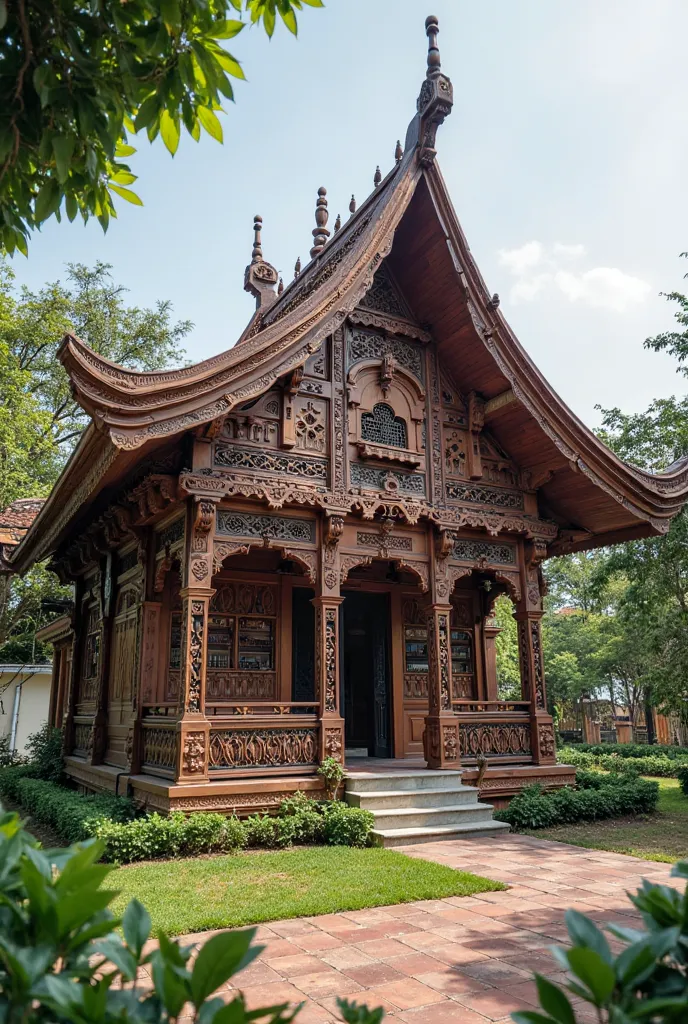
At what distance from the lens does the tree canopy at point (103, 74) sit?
2.92 m

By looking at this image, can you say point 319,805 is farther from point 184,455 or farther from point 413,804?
point 184,455

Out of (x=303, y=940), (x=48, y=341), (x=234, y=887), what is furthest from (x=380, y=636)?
(x=48, y=341)

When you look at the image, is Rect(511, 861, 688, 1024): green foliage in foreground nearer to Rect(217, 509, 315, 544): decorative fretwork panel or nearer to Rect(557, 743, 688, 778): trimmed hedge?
Rect(217, 509, 315, 544): decorative fretwork panel

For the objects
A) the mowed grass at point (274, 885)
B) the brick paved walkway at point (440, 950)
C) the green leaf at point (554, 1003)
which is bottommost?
the brick paved walkway at point (440, 950)

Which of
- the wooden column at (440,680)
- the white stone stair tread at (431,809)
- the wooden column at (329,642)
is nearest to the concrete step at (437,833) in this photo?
the white stone stair tread at (431,809)

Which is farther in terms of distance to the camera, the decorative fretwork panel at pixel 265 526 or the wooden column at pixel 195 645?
the decorative fretwork panel at pixel 265 526

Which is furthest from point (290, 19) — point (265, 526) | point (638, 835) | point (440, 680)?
point (638, 835)

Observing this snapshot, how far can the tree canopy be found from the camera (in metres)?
2.92

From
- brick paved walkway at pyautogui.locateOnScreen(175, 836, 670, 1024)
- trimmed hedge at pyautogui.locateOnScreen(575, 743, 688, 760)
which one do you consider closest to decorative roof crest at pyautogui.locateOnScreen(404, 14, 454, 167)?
brick paved walkway at pyautogui.locateOnScreen(175, 836, 670, 1024)

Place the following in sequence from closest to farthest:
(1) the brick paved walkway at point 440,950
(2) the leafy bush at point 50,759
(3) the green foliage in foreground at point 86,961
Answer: (3) the green foliage in foreground at point 86,961 → (1) the brick paved walkway at point 440,950 → (2) the leafy bush at point 50,759

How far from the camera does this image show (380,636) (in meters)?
11.6

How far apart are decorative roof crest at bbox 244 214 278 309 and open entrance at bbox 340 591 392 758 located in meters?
5.30

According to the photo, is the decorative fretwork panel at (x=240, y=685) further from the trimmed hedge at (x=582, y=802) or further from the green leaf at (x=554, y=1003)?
the green leaf at (x=554, y=1003)

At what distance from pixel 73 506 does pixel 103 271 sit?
16509 mm
